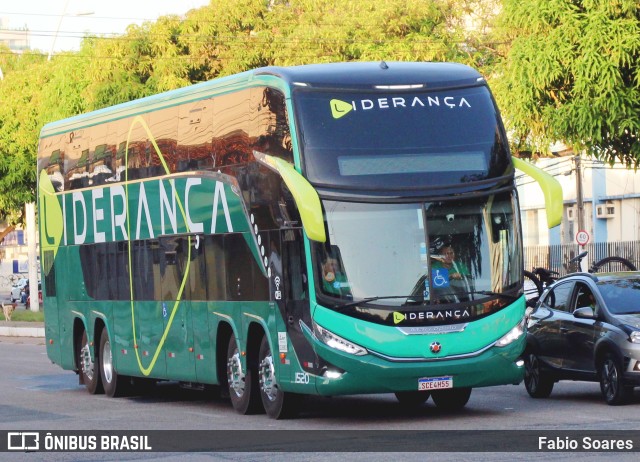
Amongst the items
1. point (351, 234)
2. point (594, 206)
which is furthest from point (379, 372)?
point (594, 206)

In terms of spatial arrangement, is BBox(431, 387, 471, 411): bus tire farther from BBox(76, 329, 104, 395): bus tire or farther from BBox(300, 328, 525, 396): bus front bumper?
BBox(76, 329, 104, 395): bus tire

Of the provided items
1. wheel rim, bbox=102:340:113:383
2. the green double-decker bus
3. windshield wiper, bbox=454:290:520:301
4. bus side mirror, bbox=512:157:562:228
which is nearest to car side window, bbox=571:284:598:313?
bus side mirror, bbox=512:157:562:228

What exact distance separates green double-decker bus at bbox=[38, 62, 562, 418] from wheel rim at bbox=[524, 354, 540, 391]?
181 centimetres

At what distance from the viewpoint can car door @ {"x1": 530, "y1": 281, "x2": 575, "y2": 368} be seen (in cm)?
1836

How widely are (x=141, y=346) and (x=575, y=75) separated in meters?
8.69

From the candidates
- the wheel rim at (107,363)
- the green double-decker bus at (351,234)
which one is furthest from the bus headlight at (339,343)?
the wheel rim at (107,363)

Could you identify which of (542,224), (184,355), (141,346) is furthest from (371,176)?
(542,224)

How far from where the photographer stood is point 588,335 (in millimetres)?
17500

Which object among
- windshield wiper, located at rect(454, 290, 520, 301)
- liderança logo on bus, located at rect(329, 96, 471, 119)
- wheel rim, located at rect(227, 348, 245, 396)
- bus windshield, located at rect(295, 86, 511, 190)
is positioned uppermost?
liderança logo on bus, located at rect(329, 96, 471, 119)

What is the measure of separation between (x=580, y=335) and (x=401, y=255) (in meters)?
3.49

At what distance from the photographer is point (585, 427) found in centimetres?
1423

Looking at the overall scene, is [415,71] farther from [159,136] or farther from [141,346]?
[141,346]

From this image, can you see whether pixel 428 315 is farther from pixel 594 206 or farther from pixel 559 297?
pixel 594 206

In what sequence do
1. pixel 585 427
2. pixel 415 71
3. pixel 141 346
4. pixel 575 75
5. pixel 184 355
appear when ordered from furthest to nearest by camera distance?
pixel 575 75, pixel 141 346, pixel 184 355, pixel 415 71, pixel 585 427
